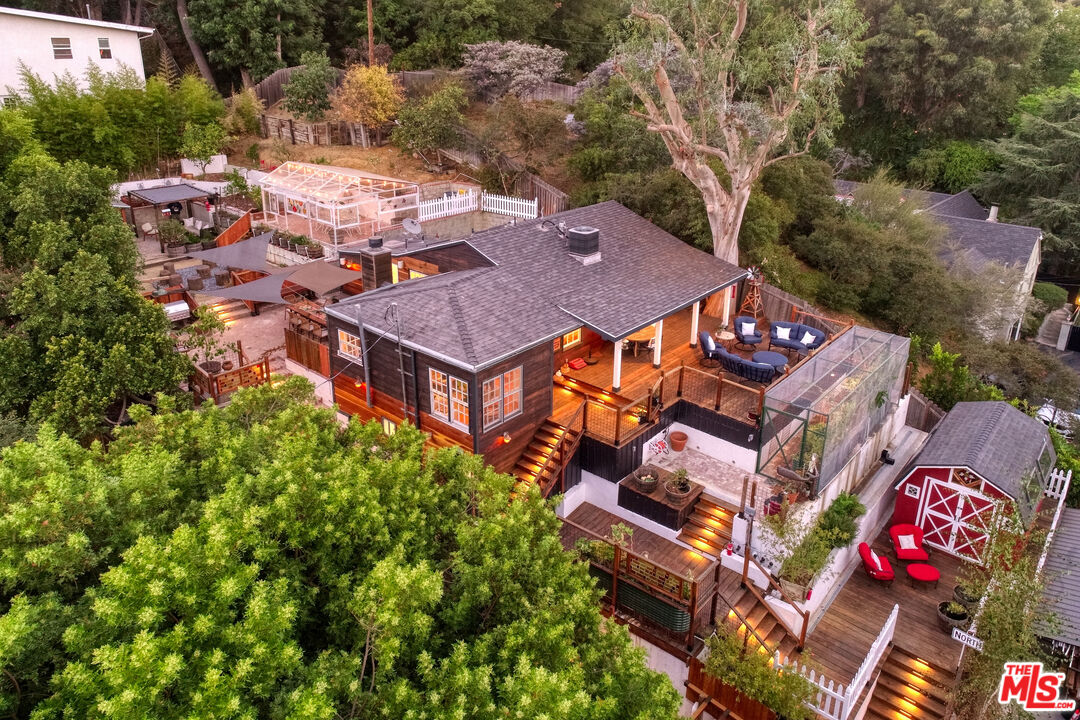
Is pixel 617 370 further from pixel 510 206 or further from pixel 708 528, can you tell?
pixel 510 206

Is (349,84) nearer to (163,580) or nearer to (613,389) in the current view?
(613,389)

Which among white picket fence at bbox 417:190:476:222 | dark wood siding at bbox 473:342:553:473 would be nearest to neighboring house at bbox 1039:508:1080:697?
dark wood siding at bbox 473:342:553:473

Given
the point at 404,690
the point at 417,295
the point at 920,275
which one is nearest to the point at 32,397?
the point at 417,295

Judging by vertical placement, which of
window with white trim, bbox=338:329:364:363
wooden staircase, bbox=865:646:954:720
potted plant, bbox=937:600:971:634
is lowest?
wooden staircase, bbox=865:646:954:720

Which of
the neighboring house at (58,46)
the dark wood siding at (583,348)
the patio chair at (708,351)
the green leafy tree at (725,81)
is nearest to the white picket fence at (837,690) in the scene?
the patio chair at (708,351)

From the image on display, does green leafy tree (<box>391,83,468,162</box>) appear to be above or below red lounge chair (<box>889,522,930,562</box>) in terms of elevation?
above

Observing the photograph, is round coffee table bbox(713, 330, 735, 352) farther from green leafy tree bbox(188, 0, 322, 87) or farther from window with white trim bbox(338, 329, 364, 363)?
green leafy tree bbox(188, 0, 322, 87)
